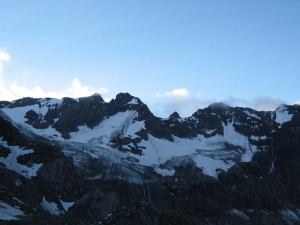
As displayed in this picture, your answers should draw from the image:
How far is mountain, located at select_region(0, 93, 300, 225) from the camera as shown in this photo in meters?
49.9

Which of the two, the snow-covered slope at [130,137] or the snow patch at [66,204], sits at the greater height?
the snow-covered slope at [130,137]

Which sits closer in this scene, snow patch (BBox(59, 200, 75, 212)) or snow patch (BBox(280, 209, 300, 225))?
snow patch (BBox(59, 200, 75, 212))

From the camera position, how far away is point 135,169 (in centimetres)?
13188

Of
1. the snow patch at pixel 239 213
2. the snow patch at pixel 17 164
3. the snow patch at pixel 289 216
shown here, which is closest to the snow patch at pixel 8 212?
the snow patch at pixel 17 164

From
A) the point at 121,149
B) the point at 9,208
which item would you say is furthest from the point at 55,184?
the point at 121,149

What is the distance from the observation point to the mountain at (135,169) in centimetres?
4991

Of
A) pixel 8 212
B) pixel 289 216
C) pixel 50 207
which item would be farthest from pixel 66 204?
pixel 289 216

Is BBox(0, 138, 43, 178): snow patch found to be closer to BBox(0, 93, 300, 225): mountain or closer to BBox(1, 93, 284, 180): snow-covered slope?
BBox(0, 93, 300, 225): mountain

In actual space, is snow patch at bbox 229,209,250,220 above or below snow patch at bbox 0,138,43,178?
below

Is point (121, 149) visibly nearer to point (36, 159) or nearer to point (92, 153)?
point (92, 153)

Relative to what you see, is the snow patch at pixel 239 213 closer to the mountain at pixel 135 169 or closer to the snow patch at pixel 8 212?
the mountain at pixel 135 169

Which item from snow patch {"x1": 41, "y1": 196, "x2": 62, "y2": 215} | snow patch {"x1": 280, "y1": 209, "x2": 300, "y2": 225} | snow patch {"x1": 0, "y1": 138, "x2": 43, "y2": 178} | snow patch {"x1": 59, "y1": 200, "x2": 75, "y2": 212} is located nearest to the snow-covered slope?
snow patch {"x1": 280, "y1": 209, "x2": 300, "y2": 225}

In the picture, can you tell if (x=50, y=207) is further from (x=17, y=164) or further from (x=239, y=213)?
(x=239, y=213)

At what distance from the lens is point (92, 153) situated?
135 metres
